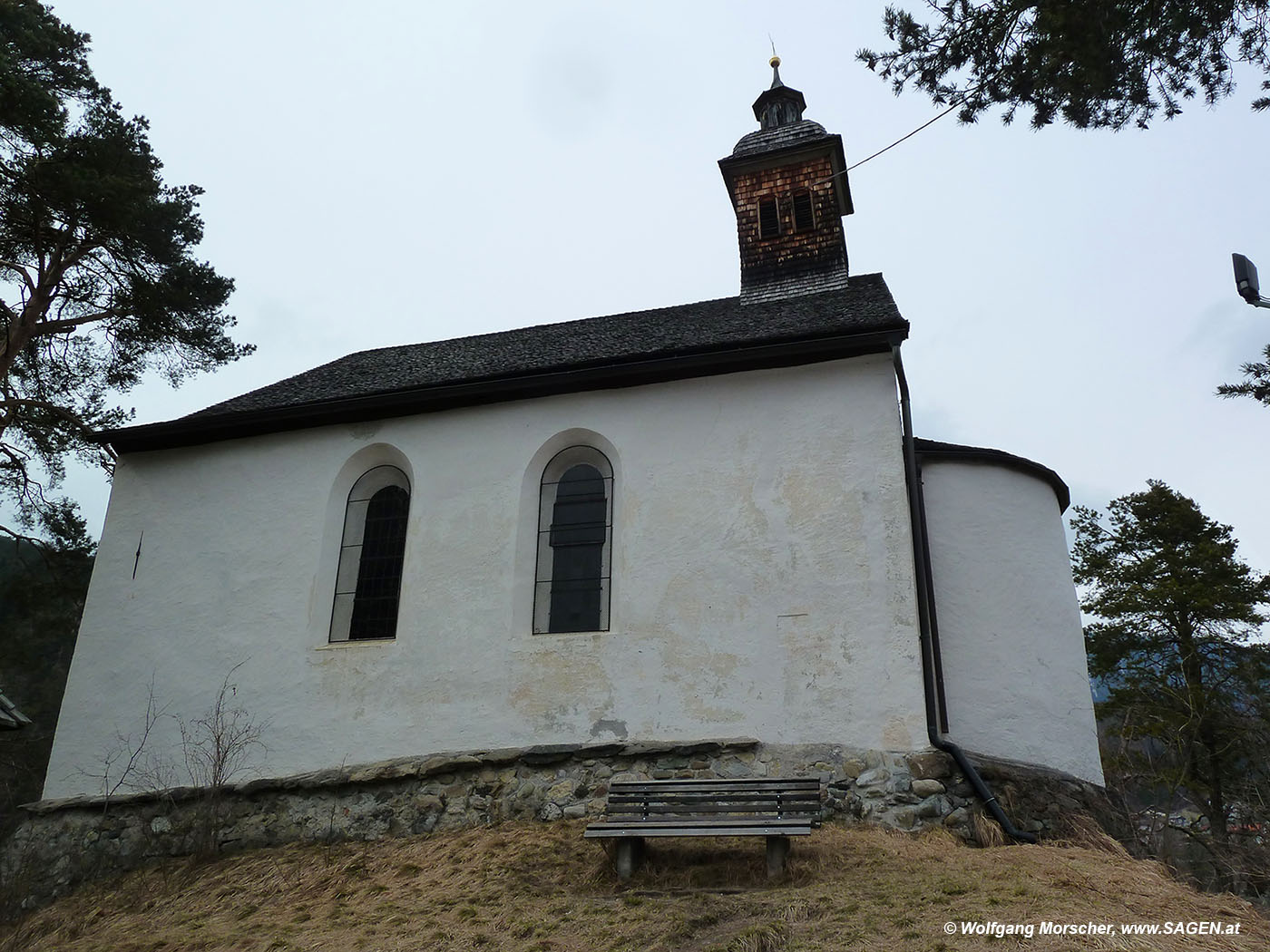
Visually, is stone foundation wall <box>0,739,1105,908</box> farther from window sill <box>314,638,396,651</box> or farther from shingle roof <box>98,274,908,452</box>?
shingle roof <box>98,274,908,452</box>

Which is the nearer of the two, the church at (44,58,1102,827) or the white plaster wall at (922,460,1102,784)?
the church at (44,58,1102,827)

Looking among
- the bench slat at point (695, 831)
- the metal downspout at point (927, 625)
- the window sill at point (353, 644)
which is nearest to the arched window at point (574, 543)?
the window sill at point (353, 644)

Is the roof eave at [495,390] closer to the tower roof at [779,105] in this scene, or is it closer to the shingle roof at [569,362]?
the shingle roof at [569,362]

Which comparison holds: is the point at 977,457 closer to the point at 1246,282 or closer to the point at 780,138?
the point at 1246,282

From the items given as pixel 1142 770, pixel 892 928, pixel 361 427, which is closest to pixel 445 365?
pixel 361 427

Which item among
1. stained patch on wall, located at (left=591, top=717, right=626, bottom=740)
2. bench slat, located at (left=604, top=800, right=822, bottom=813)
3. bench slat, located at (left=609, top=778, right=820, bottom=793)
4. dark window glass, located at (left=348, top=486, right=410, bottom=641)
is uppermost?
dark window glass, located at (left=348, top=486, right=410, bottom=641)

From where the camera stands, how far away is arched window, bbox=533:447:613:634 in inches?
424

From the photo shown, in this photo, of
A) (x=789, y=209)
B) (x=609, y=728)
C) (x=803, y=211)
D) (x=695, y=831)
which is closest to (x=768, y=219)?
(x=789, y=209)

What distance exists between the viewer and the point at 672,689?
9734mm

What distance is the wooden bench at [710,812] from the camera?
727 cm

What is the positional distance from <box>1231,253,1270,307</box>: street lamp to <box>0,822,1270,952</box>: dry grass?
4.68 m

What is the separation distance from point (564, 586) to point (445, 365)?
4.15 m

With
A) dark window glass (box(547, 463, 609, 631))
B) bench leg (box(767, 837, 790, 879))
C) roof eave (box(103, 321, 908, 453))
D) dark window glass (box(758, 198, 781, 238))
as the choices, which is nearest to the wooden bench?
bench leg (box(767, 837, 790, 879))

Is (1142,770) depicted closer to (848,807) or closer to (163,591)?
(848,807)
